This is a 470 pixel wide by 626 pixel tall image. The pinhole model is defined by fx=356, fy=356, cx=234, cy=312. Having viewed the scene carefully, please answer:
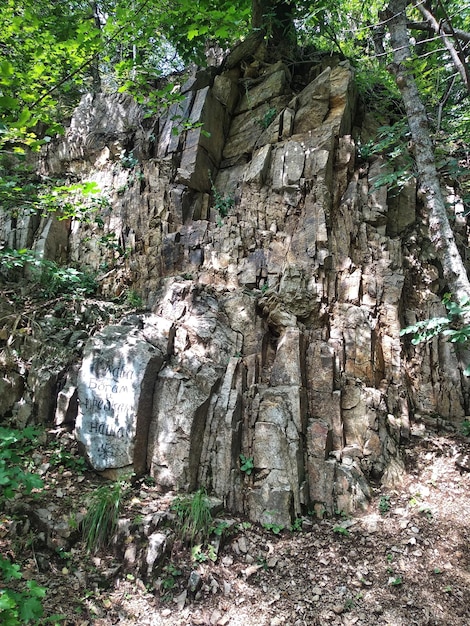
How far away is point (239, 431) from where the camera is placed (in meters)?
5.43

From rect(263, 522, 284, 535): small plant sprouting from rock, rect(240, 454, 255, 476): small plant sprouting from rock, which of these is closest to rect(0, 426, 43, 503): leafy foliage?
rect(240, 454, 255, 476): small plant sprouting from rock

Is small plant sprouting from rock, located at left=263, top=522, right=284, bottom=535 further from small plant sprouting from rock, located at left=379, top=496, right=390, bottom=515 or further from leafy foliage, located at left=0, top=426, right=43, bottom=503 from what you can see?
leafy foliage, located at left=0, top=426, right=43, bottom=503

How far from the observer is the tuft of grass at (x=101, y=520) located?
4363mm

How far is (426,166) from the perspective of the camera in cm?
569

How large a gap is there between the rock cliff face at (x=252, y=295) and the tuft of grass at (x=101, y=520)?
2.00 feet

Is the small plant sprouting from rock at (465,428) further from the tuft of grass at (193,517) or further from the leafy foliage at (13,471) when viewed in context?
the leafy foliage at (13,471)

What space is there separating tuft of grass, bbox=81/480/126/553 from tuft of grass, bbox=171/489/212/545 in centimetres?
74

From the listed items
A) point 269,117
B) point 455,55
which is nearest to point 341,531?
point 455,55

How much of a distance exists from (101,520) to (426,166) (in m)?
6.94

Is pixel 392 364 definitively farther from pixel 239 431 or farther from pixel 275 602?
pixel 275 602

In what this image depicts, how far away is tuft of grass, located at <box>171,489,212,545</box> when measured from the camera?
449 centimetres

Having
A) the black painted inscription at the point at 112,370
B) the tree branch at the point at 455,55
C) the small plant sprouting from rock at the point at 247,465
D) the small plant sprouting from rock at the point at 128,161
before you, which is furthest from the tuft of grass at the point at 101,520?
the small plant sprouting from rock at the point at 128,161

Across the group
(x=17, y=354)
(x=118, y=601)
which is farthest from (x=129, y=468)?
(x=17, y=354)

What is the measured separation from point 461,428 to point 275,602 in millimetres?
4481
